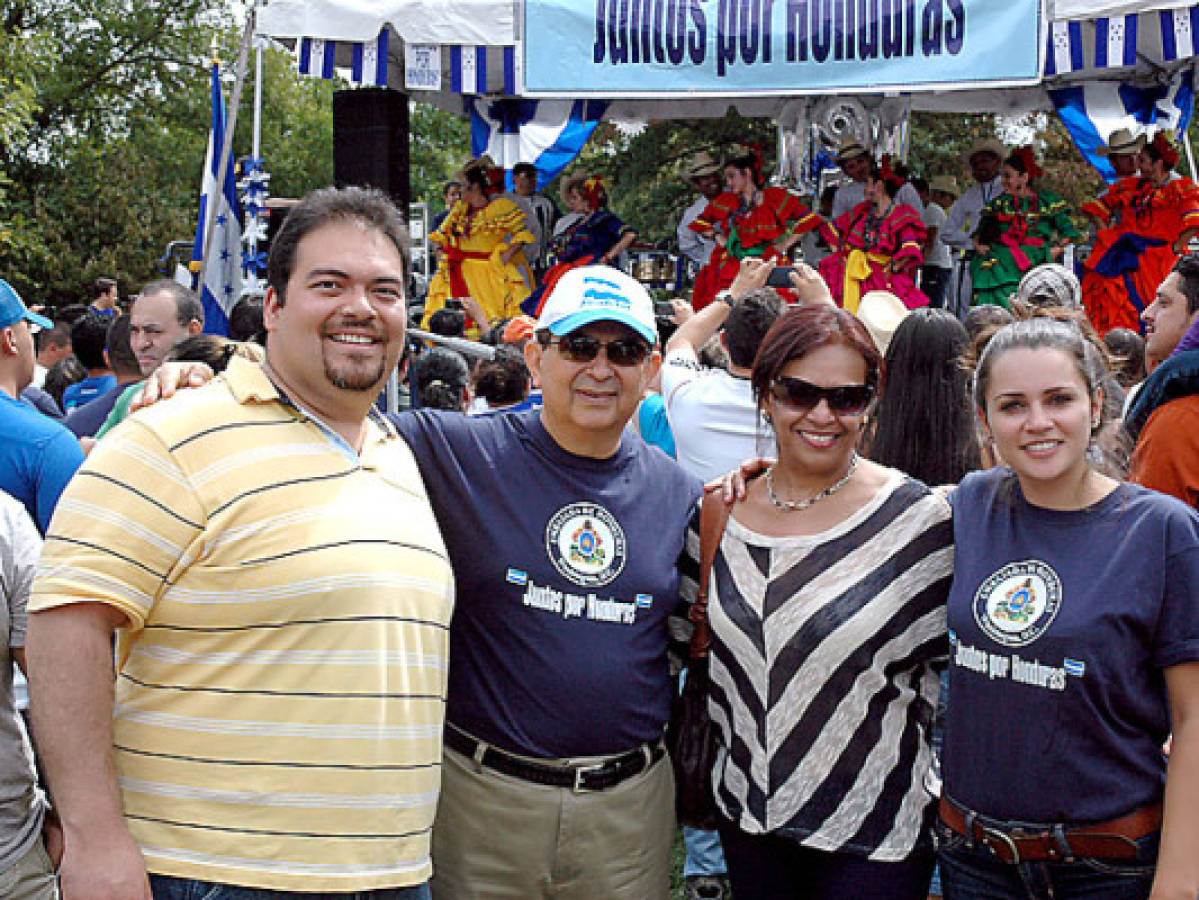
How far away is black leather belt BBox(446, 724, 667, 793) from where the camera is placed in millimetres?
2492

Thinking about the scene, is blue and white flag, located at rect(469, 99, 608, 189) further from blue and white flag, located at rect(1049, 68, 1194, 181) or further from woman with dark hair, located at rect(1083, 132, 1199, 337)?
woman with dark hair, located at rect(1083, 132, 1199, 337)

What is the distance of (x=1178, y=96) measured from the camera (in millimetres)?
11336

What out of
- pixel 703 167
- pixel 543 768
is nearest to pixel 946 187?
pixel 703 167

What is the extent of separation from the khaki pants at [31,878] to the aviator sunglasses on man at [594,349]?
1.52 m

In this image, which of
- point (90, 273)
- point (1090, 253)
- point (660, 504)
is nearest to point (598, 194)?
point (1090, 253)

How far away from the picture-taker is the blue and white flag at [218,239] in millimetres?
9648

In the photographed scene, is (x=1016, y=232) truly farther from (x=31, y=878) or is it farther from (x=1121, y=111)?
(x=31, y=878)

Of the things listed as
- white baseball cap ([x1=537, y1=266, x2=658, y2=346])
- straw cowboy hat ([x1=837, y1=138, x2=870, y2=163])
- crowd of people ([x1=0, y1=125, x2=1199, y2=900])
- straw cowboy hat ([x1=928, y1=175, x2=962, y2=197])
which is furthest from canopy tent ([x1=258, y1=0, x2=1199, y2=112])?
white baseball cap ([x1=537, y1=266, x2=658, y2=346])

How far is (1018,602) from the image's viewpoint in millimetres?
2303

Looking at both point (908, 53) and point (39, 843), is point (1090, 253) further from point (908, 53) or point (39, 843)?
point (39, 843)

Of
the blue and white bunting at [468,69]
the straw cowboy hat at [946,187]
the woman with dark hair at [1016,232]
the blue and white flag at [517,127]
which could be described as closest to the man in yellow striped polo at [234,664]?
the blue and white bunting at [468,69]

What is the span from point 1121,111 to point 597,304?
35.1 ft

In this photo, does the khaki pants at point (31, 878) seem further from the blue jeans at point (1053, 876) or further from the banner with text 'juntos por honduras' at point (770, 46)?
the banner with text 'juntos por honduras' at point (770, 46)

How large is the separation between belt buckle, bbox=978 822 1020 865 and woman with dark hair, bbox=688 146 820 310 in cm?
921
